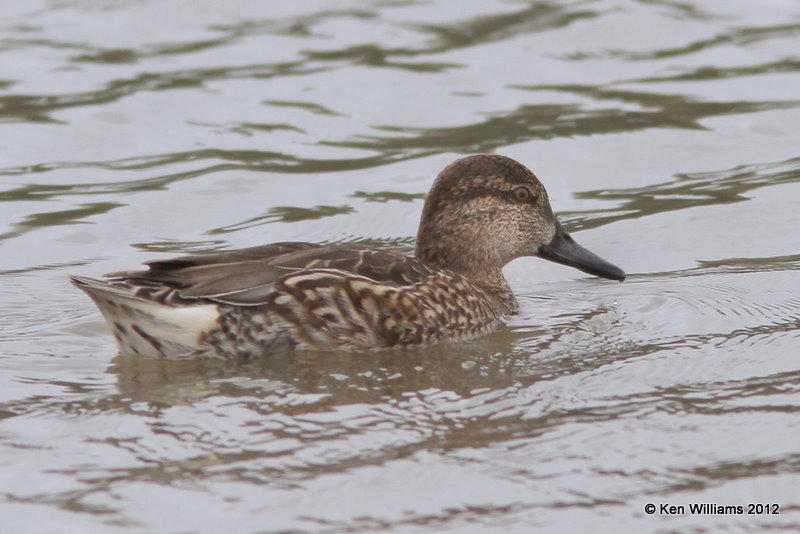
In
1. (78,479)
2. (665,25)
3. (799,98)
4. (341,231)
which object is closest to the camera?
(78,479)

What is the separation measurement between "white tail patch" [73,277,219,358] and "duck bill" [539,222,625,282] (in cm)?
264

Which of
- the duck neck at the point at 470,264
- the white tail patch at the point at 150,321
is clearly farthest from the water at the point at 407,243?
the duck neck at the point at 470,264

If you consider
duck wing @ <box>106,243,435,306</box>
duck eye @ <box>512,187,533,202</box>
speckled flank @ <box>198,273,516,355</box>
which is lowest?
speckled flank @ <box>198,273,516,355</box>

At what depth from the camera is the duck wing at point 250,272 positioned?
8055mm

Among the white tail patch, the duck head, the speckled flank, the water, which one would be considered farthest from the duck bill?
the white tail patch

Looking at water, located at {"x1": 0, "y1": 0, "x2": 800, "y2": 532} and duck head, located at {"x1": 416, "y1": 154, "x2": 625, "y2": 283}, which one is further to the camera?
duck head, located at {"x1": 416, "y1": 154, "x2": 625, "y2": 283}

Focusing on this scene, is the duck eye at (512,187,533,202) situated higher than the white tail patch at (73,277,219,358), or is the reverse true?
the duck eye at (512,187,533,202)

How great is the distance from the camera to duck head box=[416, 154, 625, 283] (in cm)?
941

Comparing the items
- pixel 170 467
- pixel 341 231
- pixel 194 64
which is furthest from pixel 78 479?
pixel 194 64

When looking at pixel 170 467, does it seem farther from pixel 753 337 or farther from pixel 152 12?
pixel 152 12

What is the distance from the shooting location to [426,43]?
15211 millimetres

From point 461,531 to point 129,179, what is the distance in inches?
269

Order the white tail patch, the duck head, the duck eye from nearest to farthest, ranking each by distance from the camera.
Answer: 1. the white tail patch
2. the duck head
3. the duck eye

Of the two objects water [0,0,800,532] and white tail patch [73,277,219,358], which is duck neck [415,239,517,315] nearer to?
water [0,0,800,532]
